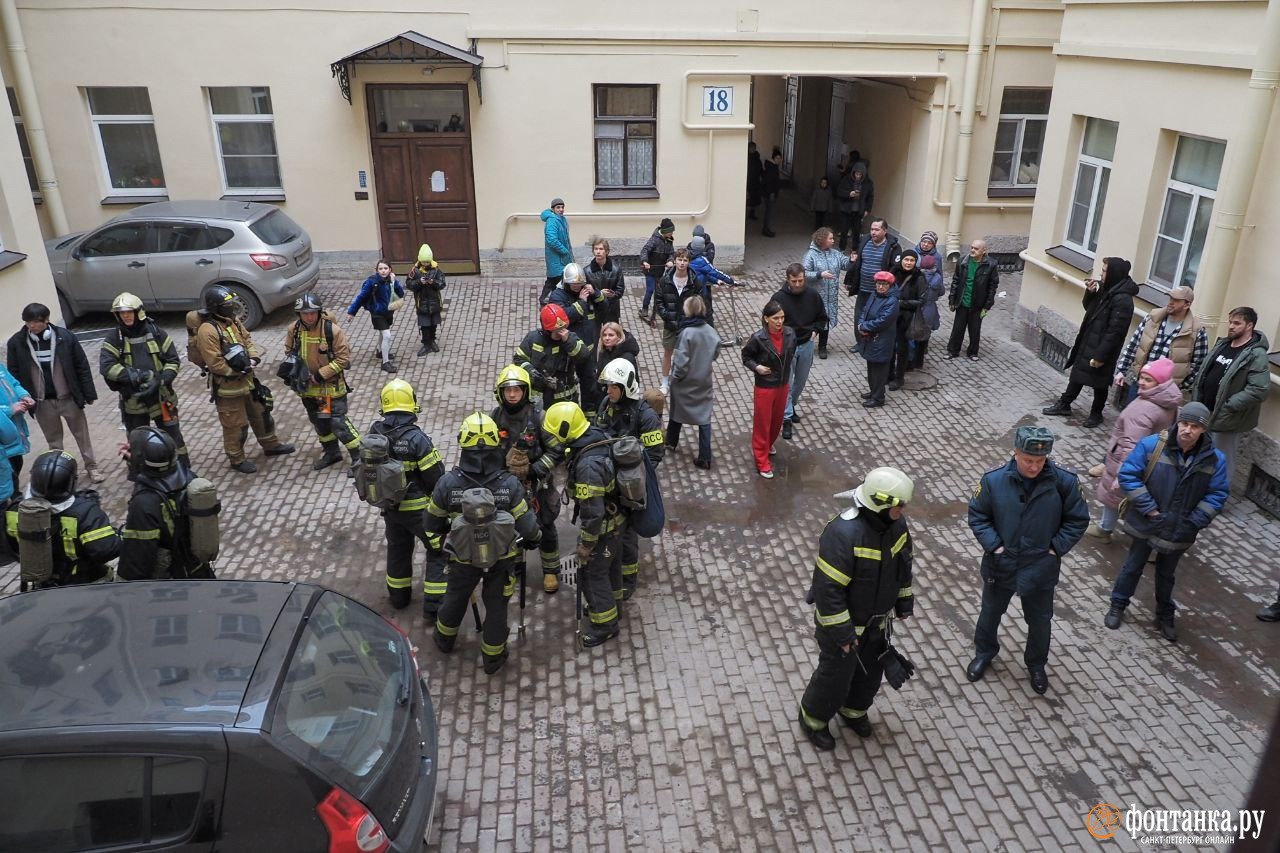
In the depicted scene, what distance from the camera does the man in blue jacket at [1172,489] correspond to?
5914 mm

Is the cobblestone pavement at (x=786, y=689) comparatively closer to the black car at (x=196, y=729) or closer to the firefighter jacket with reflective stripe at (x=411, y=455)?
the firefighter jacket with reflective stripe at (x=411, y=455)

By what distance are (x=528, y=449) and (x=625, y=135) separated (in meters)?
9.67

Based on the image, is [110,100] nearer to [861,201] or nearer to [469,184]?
[469,184]

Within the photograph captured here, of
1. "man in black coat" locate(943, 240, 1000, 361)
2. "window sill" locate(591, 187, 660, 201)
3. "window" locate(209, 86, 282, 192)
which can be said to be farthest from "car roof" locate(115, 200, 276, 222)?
"man in black coat" locate(943, 240, 1000, 361)

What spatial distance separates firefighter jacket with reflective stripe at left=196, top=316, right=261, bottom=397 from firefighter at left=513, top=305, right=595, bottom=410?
266cm

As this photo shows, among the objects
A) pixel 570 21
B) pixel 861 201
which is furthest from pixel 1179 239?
pixel 570 21

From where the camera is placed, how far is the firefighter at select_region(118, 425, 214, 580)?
530 centimetres

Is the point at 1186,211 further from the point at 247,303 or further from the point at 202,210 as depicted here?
the point at 202,210

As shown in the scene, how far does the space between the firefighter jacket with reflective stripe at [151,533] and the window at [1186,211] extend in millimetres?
9576

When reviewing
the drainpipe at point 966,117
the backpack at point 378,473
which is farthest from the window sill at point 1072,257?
the backpack at point 378,473

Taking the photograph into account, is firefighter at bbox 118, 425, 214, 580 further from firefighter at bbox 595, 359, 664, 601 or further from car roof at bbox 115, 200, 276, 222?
car roof at bbox 115, 200, 276, 222

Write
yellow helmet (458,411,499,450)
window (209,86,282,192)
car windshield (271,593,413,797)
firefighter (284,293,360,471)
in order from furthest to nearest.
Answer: window (209,86,282,192)
firefighter (284,293,360,471)
yellow helmet (458,411,499,450)
car windshield (271,593,413,797)

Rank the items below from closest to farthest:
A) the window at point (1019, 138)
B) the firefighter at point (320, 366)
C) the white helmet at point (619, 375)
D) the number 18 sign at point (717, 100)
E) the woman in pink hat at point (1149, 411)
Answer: the white helmet at point (619, 375)
the woman in pink hat at point (1149, 411)
the firefighter at point (320, 366)
the number 18 sign at point (717, 100)
the window at point (1019, 138)

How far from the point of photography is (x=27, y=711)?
3473mm
